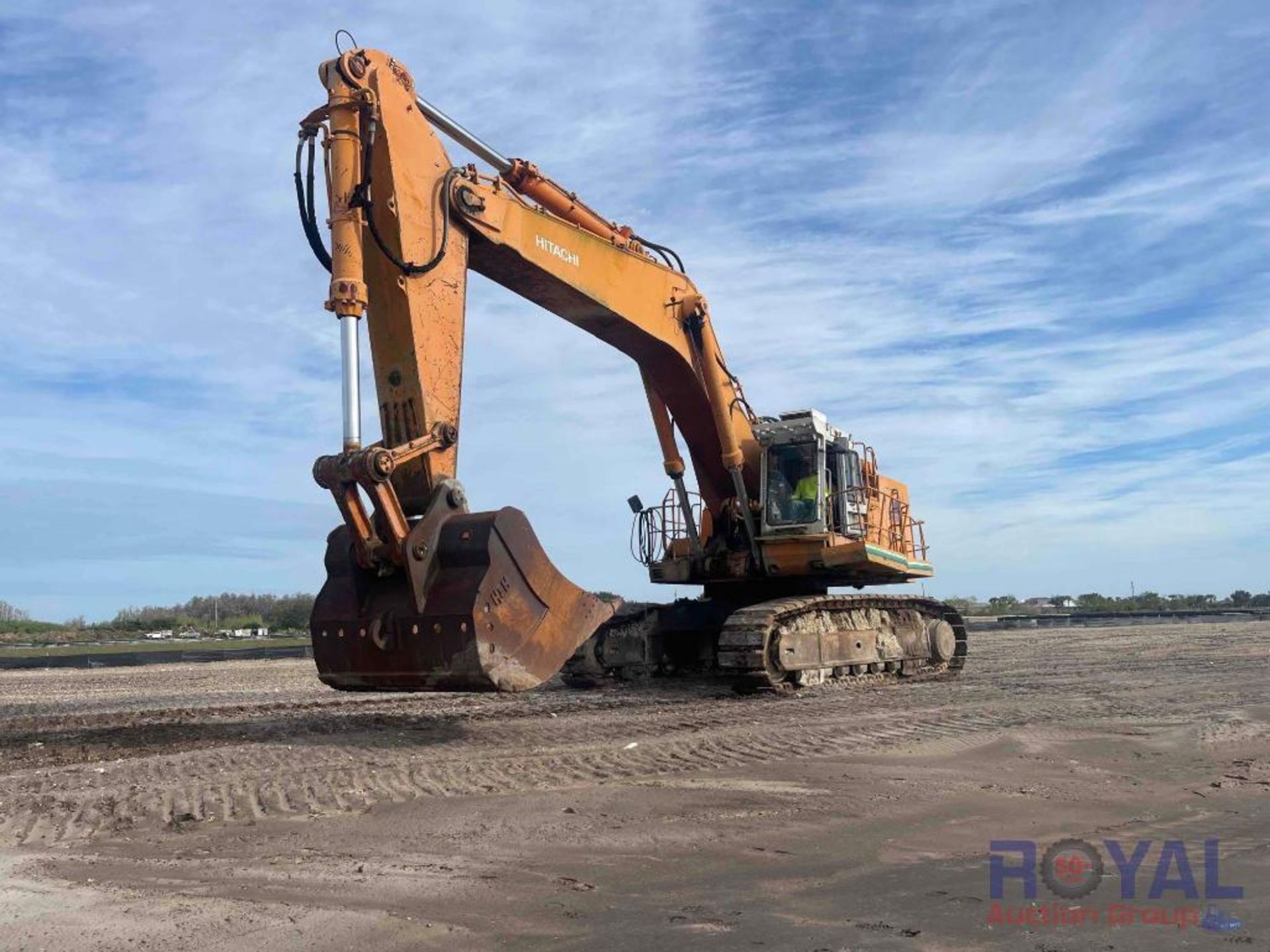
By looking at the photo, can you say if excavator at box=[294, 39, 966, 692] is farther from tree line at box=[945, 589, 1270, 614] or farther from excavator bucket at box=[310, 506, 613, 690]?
tree line at box=[945, 589, 1270, 614]

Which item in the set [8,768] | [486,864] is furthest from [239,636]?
[486,864]

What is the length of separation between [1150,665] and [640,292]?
35.5 ft

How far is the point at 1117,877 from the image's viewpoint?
4500 mm

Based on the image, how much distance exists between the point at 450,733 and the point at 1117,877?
19.1 ft

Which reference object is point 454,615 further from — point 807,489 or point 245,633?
point 245,633

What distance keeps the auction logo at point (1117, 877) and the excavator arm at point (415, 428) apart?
373 centimetres

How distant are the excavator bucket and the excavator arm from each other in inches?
0.4

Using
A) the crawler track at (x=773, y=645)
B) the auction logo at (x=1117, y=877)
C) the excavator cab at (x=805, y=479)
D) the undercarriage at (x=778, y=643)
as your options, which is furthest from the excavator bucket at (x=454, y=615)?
the excavator cab at (x=805, y=479)

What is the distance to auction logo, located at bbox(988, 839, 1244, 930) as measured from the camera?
392 centimetres

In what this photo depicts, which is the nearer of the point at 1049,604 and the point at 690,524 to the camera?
the point at 690,524

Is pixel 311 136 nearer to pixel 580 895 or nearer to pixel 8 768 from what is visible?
pixel 8 768

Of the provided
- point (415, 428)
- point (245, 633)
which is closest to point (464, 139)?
point (415, 428)

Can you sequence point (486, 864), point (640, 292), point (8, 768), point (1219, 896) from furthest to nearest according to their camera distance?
point (640, 292), point (8, 768), point (486, 864), point (1219, 896)

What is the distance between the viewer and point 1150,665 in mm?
17016
